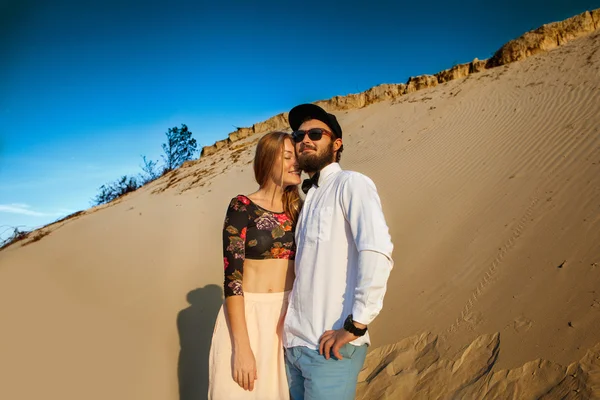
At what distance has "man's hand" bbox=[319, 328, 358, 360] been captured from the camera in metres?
1.57

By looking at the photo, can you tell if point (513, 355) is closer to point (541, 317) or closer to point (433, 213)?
point (541, 317)

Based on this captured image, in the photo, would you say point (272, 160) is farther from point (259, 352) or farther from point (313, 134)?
point (259, 352)

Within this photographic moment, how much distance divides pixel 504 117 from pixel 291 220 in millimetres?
9571

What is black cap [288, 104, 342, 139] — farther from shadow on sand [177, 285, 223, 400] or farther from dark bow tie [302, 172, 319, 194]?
shadow on sand [177, 285, 223, 400]

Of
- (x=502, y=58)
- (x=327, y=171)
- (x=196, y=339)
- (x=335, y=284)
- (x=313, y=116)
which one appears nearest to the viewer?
(x=335, y=284)

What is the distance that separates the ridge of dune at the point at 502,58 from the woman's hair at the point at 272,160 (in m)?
15.9

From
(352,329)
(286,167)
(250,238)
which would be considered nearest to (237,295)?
(250,238)

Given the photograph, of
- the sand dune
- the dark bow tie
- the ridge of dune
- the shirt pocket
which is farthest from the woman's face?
the ridge of dune

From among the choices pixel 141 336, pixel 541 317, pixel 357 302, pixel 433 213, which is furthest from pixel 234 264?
pixel 433 213

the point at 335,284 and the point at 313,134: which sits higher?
the point at 313,134

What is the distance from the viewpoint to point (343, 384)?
5.44 feet

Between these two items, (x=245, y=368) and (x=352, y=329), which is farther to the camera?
(x=245, y=368)

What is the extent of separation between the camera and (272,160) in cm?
211

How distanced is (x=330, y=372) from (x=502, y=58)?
16983 millimetres
